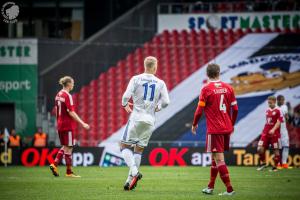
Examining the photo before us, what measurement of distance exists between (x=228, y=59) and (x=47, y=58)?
288 inches

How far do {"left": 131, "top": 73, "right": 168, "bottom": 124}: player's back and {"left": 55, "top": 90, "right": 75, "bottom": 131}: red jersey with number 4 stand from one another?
156 inches

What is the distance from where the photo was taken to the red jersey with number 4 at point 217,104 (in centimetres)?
1234

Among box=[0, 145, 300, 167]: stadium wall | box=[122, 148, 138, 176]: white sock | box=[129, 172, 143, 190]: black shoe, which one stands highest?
box=[122, 148, 138, 176]: white sock

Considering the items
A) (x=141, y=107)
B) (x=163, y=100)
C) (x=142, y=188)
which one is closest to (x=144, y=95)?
(x=141, y=107)

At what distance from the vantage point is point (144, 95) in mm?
13047

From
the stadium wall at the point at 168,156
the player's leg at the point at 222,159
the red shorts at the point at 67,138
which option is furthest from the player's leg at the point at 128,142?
the stadium wall at the point at 168,156

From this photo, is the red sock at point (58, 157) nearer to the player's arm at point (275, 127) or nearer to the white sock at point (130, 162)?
the white sock at point (130, 162)

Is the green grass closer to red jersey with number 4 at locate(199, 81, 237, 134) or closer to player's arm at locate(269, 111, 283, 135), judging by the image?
red jersey with number 4 at locate(199, 81, 237, 134)

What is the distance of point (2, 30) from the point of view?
30.3 metres

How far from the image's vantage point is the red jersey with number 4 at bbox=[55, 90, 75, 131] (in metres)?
16.8

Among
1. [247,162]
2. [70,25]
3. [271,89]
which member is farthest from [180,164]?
[70,25]

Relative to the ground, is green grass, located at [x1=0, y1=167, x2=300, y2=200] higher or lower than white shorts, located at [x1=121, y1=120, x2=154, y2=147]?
lower

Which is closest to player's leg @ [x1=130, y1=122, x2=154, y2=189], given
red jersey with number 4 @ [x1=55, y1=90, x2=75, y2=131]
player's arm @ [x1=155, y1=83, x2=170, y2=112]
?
player's arm @ [x1=155, y1=83, x2=170, y2=112]

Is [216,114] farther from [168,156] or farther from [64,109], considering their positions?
[168,156]
